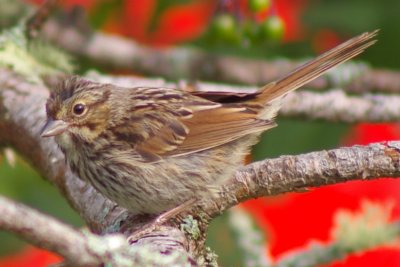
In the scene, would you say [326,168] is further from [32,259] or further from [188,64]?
[188,64]

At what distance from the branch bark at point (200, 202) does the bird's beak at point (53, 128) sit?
20 cm

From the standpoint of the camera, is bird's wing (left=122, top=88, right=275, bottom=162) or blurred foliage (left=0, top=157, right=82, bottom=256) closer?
bird's wing (left=122, top=88, right=275, bottom=162)

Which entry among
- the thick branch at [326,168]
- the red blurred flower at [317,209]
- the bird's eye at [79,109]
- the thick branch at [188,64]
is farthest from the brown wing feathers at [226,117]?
the thick branch at [188,64]

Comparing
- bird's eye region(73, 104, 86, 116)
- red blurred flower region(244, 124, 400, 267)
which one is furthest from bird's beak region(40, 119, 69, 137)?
red blurred flower region(244, 124, 400, 267)

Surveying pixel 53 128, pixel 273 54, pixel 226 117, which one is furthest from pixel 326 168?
pixel 273 54

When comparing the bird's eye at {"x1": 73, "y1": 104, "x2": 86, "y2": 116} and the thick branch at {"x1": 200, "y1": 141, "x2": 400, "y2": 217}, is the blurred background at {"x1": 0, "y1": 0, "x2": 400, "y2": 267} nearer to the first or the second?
the bird's eye at {"x1": 73, "y1": 104, "x2": 86, "y2": 116}

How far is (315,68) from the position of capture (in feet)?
15.9

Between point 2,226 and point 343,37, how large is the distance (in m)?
3.88

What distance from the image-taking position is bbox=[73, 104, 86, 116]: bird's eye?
462 centimetres

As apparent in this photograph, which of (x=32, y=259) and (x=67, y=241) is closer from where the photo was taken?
(x=67, y=241)

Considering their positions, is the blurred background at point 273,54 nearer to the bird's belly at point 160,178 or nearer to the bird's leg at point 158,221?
the bird's belly at point 160,178

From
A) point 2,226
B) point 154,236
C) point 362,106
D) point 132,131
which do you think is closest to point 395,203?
point 362,106

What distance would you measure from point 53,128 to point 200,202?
2.38 feet

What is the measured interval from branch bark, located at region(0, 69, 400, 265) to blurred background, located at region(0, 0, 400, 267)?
1.30 feet
